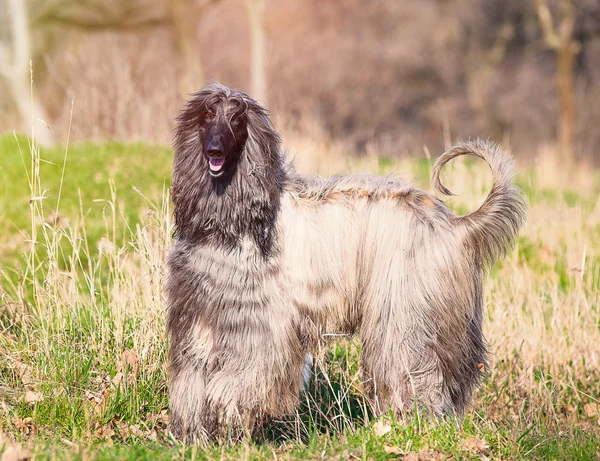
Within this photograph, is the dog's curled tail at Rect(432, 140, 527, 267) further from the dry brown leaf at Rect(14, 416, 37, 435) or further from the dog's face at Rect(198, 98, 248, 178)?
the dry brown leaf at Rect(14, 416, 37, 435)

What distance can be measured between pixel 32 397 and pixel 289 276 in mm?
1685

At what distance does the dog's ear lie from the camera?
4461 mm

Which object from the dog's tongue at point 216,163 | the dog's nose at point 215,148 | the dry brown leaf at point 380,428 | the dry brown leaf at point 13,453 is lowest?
the dry brown leaf at point 380,428

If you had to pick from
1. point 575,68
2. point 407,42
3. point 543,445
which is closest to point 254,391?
point 543,445

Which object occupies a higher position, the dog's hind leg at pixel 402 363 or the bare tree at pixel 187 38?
the bare tree at pixel 187 38

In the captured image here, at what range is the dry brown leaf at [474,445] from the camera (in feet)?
14.2

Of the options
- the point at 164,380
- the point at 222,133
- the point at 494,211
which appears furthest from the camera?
the point at 164,380

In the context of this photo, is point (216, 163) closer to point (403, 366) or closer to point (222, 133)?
point (222, 133)

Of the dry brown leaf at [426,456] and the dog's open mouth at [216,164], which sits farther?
the dog's open mouth at [216,164]

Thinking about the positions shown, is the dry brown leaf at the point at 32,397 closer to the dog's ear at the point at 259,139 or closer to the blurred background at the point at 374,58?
the dog's ear at the point at 259,139

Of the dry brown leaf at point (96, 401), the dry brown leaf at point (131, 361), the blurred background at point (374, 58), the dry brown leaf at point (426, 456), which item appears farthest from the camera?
the blurred background at point (374, 58)

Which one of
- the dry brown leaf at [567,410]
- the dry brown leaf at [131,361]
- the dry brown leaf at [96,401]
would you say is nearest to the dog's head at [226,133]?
the dry brown leaf at [131,361]

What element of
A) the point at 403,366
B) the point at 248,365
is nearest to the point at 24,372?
the point at 248,365

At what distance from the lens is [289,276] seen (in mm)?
4578
